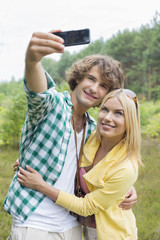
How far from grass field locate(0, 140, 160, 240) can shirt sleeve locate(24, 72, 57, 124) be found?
258 cm

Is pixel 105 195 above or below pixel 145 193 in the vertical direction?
above

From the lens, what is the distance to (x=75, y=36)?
4.55 feet

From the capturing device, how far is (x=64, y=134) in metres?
1.83

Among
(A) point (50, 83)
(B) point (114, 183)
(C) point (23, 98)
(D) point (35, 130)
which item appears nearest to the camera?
(A) point (50, 83)

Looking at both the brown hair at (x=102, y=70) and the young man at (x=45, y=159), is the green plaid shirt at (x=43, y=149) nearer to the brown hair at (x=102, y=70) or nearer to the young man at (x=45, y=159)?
the young man at (x=45, y=159)

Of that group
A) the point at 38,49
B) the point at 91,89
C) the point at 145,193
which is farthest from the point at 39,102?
the point at 145,193

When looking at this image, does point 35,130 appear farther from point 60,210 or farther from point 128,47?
point 128,47

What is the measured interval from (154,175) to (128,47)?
3177 centimetres

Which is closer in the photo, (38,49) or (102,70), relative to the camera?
(38,49)

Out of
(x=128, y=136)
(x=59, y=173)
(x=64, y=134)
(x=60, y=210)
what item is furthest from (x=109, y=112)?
(x=60, y=210)

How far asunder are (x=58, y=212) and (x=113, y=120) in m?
0.78

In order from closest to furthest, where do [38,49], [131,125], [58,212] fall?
[38,49] → [58,212] → [131,125]

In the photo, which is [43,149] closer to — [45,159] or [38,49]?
[45,159]

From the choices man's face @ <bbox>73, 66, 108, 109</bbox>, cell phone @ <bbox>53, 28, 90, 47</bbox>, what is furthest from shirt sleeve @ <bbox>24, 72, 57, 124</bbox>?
man's face @ <bbox>73, 66, 108, 109</bbox>
